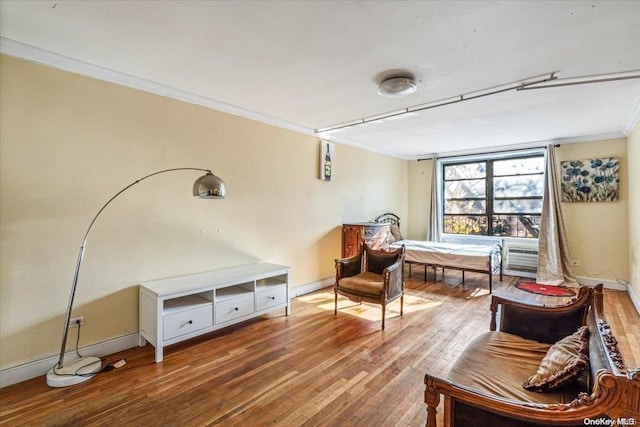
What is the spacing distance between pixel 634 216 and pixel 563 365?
4.32 metres

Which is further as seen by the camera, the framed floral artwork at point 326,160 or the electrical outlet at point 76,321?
the framed floral artwork at point 326,160

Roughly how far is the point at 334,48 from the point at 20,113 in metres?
2.45

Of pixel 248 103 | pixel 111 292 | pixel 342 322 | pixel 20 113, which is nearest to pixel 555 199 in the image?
pixel 342 322

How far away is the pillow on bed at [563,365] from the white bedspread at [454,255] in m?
3.30

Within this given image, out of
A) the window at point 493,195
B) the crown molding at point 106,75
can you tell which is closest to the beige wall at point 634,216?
the window at point 493,195

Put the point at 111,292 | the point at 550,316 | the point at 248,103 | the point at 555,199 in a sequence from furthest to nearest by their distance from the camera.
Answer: the point at 555,199 < the point at 248,103 < the point at 111,292 < the point at 550,316

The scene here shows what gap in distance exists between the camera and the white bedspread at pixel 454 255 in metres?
4.73

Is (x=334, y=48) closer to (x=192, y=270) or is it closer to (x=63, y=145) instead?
(x=63, y=145)

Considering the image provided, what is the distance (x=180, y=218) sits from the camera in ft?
10.4

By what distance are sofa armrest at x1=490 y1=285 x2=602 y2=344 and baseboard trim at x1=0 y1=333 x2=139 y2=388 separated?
328cm

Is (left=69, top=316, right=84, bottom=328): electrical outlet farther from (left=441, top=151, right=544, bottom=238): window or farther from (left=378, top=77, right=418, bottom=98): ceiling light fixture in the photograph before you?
(left=441, top=151, right=544, bottom=238): window

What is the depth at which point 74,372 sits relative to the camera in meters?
2.34

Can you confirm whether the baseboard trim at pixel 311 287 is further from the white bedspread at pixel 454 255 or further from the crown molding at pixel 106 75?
the crown molding at pixel 106 75
